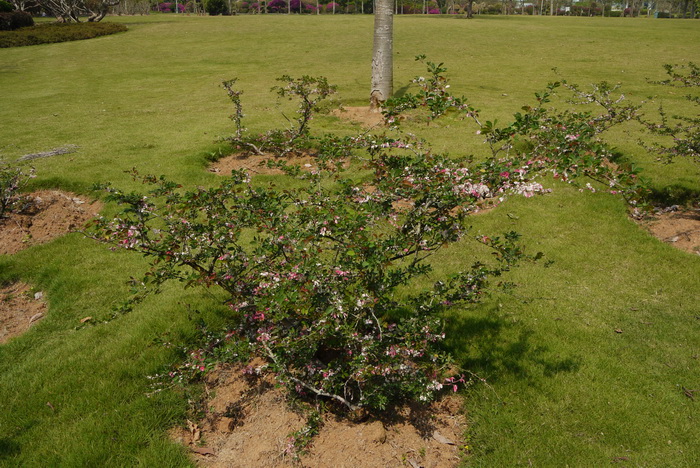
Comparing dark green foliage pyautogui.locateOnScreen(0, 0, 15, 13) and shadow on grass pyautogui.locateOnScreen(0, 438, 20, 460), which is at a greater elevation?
dark green foliage pyautogui.locateOnScreen(0, 0, 15, 13)

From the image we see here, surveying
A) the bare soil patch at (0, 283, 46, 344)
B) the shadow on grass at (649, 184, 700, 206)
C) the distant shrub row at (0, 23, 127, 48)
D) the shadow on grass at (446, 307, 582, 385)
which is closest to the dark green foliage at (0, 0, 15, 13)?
the distant shrub row at (0, 23, 127, 48)

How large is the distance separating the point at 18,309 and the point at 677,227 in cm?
1145

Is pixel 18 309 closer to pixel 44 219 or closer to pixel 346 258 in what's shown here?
pixel 44 219

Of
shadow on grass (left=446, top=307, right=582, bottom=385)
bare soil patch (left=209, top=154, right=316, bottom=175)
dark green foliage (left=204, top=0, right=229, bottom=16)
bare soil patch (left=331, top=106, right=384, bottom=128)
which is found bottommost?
shadow on grass (left=446, top=307, right=582, bottom=385)

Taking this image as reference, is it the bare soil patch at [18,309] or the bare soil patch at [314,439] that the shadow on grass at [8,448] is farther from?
the bare soil patch at [18,309]

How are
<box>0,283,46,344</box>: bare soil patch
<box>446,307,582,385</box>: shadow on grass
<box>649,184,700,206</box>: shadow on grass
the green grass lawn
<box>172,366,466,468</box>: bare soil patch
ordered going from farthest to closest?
<box>649,184,700,206</box>: shadow on grass → <box>0,283,46,344</box>: bare soil patch → <box>446,307,582,385</box>: shadow on grass → the green grass lawn → <box>172,366,466,468</box>: bare soil patch

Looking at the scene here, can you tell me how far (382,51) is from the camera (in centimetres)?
1357

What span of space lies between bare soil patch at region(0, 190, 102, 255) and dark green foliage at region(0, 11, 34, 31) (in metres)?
41.8

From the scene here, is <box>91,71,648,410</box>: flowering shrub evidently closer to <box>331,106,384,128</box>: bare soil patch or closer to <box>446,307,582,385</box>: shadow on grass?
<box>446,307,582,385</box>: shadow on grass

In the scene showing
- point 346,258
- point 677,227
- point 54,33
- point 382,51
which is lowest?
point 677,227

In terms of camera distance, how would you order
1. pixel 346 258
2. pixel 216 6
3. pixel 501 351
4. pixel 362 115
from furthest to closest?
pixel 216 6, pixel 362 115, pixel 501 351, pixel 346 258

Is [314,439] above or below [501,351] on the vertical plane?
below

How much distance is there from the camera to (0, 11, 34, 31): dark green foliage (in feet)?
127

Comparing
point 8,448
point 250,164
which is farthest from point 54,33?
point 8,448
